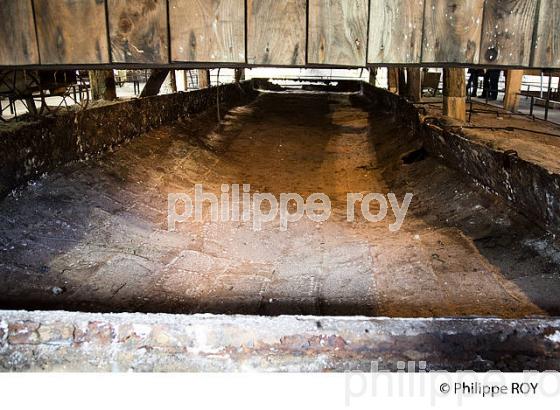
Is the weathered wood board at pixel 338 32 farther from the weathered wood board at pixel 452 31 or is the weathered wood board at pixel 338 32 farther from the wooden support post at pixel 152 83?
the wooden support post at pixel 152 83

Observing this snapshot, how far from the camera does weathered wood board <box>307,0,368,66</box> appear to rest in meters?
1.85

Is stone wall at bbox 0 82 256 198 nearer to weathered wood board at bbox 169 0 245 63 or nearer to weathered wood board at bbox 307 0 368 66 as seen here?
weathered wood board at bbox 169 0 245 63

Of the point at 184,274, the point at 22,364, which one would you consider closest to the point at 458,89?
the point at 184,274

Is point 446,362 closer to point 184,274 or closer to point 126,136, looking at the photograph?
point 184,274

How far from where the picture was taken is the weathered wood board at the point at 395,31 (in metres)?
1.84

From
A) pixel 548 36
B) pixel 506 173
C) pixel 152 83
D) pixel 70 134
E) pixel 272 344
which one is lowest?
pixel 272 344

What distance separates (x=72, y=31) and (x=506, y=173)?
3.85 metres

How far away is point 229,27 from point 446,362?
1.63 m

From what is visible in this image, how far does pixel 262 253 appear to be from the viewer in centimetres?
465

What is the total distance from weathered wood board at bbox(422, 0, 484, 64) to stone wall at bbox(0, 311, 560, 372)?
1130mm

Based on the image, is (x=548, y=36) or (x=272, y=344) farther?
(x=272, y=344)

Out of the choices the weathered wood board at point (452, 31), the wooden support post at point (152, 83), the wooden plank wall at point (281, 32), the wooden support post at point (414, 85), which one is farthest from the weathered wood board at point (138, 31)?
the wooden support post at point (414, 85)

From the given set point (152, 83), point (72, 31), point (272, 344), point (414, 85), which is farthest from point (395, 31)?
point (414, 85)

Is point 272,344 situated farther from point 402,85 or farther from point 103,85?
point 402,85
